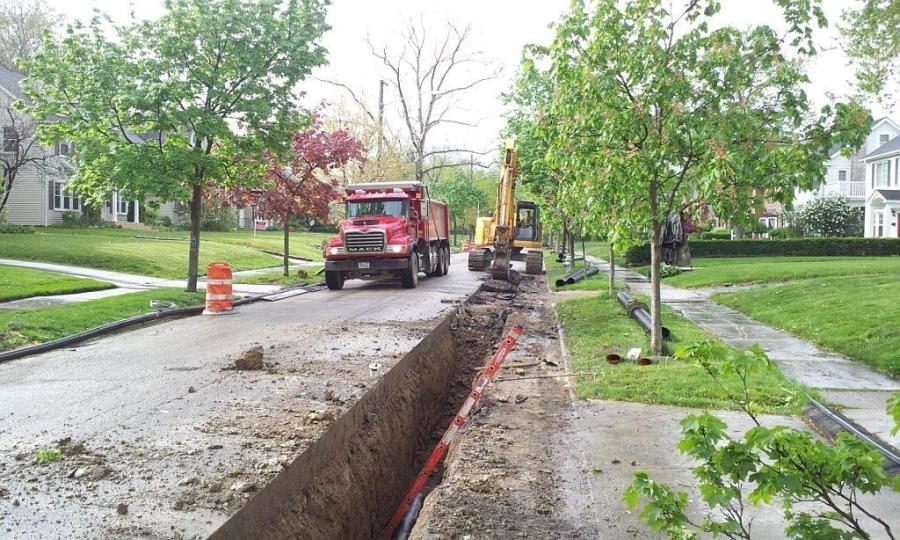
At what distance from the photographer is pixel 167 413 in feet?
21.6

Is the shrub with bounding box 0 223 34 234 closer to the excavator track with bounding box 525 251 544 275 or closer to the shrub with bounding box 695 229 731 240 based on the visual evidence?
the excavator track with bounding box 525 251 544 275

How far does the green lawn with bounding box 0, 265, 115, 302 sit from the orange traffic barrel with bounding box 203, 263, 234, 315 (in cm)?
391

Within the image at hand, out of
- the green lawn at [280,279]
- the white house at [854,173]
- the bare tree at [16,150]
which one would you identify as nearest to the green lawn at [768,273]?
the green lawn at [280,279]

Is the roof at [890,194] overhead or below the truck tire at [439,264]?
overhead

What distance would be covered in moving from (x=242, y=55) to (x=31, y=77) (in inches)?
167

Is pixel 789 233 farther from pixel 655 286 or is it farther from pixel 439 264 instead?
pixel 655 286

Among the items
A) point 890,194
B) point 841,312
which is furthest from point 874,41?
point 890,194

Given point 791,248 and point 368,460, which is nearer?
point 368,460

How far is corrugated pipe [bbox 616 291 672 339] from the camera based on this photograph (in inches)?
446

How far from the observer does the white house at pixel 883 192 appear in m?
40.3

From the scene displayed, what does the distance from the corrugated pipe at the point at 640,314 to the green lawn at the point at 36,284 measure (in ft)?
40.4

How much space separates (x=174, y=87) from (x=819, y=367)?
13054mm

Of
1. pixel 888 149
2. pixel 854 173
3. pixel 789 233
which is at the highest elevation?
pixel 888 149

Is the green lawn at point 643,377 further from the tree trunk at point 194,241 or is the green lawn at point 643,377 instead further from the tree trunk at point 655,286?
the tree trunk at point 194,241
